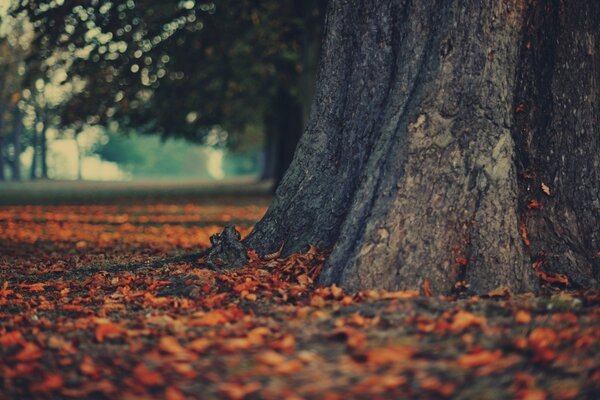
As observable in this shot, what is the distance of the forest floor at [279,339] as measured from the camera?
296 cm

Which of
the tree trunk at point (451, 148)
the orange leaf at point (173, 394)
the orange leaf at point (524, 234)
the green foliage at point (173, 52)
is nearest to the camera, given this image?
the orange leaf at point (173, 394)

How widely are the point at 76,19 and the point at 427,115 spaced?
28.3 ft

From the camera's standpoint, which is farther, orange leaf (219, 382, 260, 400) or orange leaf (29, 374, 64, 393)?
orange leaf (29, 374, 64, 393)

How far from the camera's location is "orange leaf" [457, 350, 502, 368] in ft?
10.1

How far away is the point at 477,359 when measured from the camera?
311 centimetres

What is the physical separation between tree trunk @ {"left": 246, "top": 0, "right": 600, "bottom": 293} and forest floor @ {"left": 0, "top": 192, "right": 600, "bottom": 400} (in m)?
0.31

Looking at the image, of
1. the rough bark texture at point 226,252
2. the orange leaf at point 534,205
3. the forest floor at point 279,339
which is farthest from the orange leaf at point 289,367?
the orange leaf at point 534,205

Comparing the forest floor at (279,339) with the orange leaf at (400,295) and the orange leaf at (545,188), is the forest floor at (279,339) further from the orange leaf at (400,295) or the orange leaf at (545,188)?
the orange leaf at (545,188)

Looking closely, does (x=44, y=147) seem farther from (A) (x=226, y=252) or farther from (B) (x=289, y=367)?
(B) (x=289, y=367)

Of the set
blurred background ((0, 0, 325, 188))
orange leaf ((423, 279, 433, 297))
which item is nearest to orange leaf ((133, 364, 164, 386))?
orange leaf ((423, 279, 433, 297))

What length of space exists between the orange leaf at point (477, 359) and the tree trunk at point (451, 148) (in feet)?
4.33

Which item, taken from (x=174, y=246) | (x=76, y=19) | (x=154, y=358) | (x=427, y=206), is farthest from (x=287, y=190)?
(x=76, y=19)

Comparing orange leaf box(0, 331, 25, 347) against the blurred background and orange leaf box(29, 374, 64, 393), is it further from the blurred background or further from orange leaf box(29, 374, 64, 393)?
the blurred background

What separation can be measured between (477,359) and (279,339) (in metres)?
1.11
